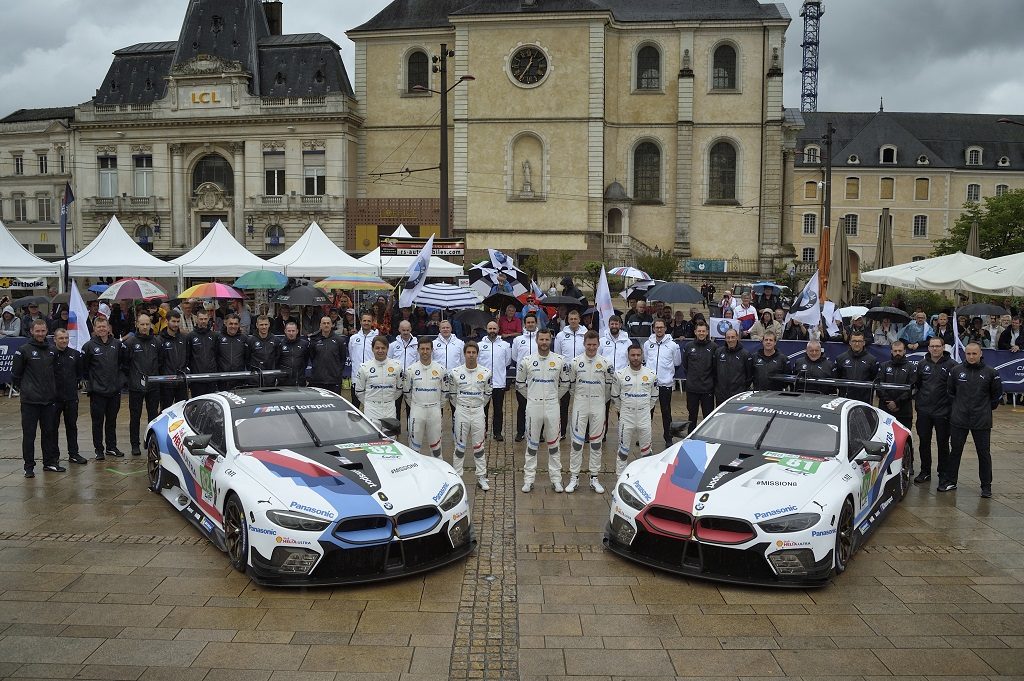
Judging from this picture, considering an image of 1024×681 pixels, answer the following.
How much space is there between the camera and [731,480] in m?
8.01

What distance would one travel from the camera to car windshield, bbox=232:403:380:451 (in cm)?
862

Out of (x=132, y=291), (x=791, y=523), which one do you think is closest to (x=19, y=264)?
(x=132, y=291)

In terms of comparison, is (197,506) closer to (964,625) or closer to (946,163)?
(964,625)

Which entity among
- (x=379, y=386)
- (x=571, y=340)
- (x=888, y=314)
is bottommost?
(x=379, y=386)

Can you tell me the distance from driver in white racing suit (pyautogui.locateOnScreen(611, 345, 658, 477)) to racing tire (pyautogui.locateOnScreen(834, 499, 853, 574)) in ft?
10.8

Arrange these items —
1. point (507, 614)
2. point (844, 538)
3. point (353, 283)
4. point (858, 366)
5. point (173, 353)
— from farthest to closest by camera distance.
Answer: point (353, 283)
point (173, 353)
point (858, 366)
point (844, 538)
point (507, 614)

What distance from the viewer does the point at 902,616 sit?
702 cm

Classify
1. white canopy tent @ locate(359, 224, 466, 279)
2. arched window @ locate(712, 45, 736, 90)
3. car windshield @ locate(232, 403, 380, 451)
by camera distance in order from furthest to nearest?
arched window @ locate(712, 45, 736, 90)
white canopy tent @ locate(359, 224, 466, 279)
car windshield @ locate(232, 403, 380, 451)

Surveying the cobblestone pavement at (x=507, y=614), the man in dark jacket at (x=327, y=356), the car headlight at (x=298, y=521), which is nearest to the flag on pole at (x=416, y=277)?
the man in dark jacket at (x=327, y=356)

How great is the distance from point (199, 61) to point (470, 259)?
19389 mm

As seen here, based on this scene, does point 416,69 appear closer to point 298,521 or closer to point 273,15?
point 273,15

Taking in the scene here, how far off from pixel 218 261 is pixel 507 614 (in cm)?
1926

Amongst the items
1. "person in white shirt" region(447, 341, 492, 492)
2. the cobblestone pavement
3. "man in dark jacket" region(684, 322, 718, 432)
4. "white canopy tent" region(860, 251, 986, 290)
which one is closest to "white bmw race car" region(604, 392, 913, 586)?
the cobblestone pavement

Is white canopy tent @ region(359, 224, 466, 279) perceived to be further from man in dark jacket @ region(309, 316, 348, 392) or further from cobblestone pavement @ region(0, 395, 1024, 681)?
cobblestone pavement @ region(0, 395, 1024, 681)
